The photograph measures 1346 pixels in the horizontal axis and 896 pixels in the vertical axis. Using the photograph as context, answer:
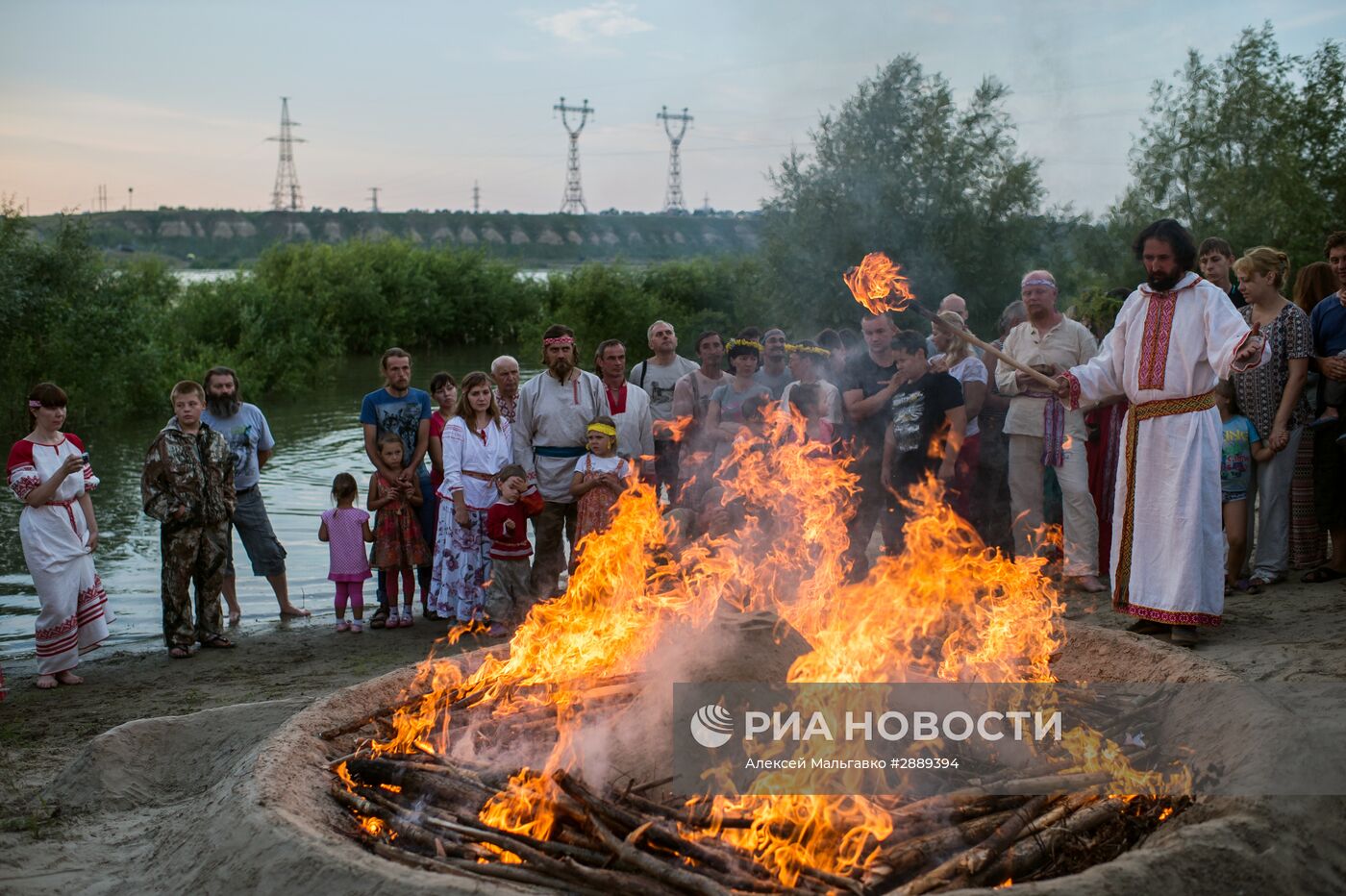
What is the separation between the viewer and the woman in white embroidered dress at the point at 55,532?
24.5 feet

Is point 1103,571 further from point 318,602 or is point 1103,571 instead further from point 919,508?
point 318,602

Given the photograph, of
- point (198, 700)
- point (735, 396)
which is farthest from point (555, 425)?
point (198, 700)

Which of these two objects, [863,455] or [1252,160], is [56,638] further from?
[1252,160]

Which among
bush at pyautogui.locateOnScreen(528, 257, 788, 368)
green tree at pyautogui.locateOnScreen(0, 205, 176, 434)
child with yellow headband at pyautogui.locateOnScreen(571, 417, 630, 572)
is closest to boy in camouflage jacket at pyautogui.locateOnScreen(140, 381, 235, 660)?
child with yellow headband at pyautogui.locateOnScreen(571, 417, 630, 572)

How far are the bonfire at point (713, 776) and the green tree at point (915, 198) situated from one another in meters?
20.0

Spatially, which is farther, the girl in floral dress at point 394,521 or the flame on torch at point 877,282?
the girl in floral dress at point 394,521

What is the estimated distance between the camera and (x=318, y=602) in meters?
10.4

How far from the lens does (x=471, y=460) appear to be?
8445 mm

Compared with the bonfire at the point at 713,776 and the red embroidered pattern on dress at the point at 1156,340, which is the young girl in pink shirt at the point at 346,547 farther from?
the red embroidered pattern on dress at the point at 1156,340

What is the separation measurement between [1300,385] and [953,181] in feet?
64.6

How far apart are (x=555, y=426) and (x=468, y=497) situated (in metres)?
0.87

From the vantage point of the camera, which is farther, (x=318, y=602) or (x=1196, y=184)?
(x=1196, y=184)

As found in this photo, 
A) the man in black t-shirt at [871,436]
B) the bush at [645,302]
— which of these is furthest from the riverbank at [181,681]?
the bush at [645,302]

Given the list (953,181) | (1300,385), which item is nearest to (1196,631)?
(1300,385)
